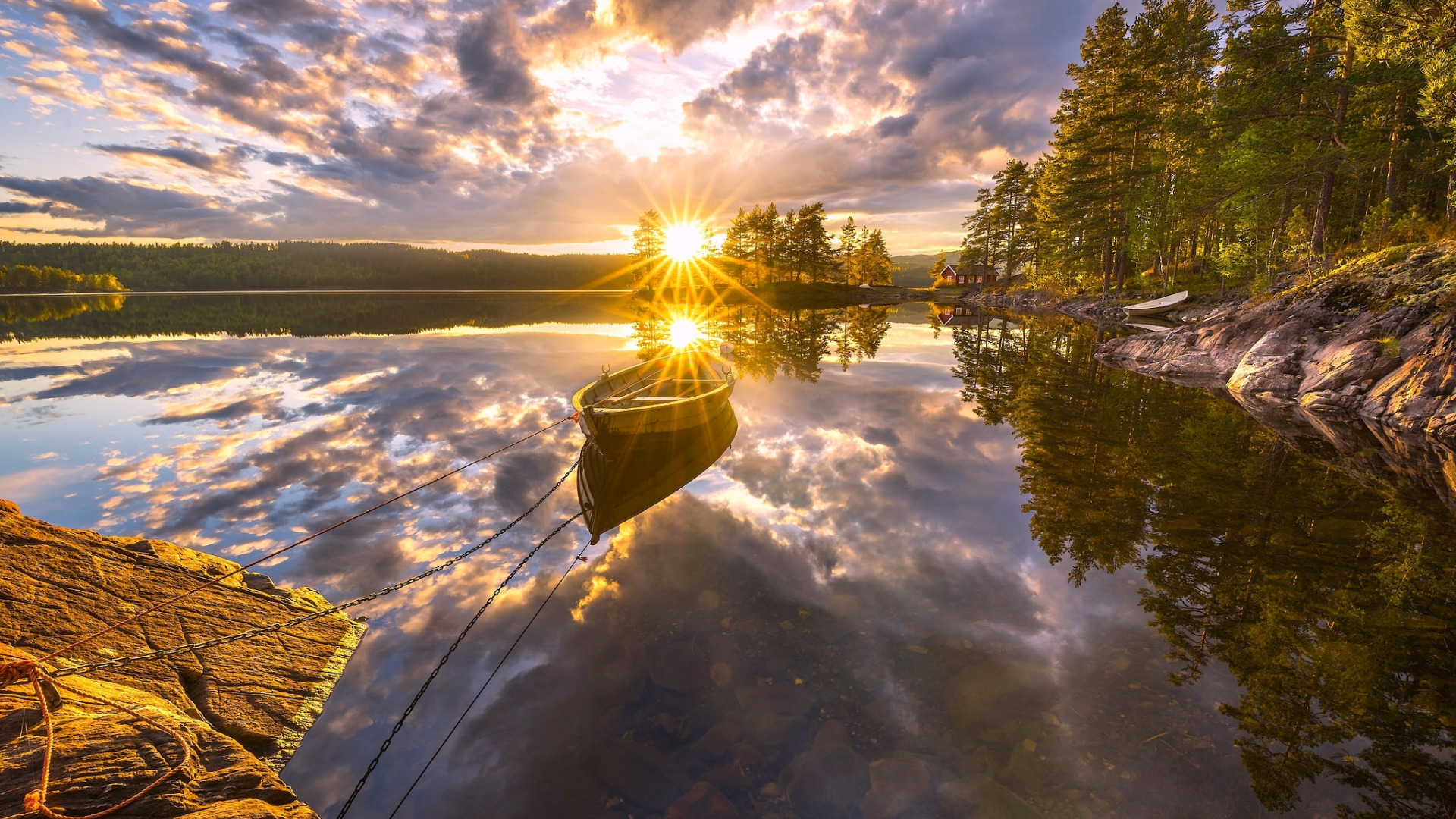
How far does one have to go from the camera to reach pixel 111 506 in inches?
430

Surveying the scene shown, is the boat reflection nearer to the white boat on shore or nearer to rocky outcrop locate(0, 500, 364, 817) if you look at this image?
rocky outcrop locate(0, 500, 364, 817)

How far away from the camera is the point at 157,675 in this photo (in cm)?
528

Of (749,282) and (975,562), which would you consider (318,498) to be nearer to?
(975,562)

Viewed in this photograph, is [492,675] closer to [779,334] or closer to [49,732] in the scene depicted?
[49,732]

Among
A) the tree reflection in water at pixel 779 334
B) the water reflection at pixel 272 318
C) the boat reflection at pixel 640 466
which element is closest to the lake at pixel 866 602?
the boat reflection at pixel 640 466

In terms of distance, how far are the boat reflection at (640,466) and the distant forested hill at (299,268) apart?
15012cm

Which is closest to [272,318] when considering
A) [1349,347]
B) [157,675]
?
[157,675]

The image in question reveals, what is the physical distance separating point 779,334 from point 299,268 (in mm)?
194173

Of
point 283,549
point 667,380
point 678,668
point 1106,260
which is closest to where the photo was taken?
point 678,668

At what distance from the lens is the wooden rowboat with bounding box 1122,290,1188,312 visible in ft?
120

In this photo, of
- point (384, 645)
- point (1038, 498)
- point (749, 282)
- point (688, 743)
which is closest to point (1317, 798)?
point (688, 743)

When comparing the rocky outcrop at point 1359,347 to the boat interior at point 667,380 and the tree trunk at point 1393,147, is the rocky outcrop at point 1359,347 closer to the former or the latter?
the tree trunk at point 1393,147

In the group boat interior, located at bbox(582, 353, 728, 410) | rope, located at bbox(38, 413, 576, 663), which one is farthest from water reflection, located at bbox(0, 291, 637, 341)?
rope, located at bbox(38, 413, 576, 663)

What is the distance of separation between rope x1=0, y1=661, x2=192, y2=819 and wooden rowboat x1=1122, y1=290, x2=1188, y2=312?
4936cm
